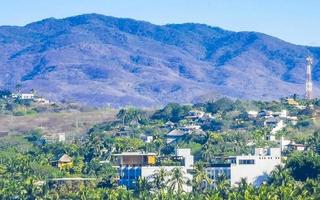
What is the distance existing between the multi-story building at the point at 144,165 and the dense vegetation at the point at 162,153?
140 centimetres

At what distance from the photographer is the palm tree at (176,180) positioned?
107750 mm

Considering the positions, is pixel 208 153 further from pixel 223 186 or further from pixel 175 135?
pixel 223 186

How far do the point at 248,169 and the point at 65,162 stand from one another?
21.5m

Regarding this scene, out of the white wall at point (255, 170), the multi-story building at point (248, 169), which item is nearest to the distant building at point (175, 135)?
the multi-story building at point (248, 169)

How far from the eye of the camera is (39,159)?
5281 inches

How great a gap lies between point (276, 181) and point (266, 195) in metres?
12.8

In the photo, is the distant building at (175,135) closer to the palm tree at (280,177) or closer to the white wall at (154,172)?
the white wall at (154,172)

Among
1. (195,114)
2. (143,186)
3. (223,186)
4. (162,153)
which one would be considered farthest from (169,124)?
(223,186)

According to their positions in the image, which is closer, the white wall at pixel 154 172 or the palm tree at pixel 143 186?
the palm tree at pixel 143 186

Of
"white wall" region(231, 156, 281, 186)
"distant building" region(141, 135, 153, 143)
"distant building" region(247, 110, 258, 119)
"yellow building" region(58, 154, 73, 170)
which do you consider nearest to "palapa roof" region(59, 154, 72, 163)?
"yellow building" region(58, 154, 73, 170)

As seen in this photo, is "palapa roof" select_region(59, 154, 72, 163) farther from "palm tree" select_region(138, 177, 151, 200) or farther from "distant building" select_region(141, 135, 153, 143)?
"palm tree" select_region(138, 177, 151, 200)

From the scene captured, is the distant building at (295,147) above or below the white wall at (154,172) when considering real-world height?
above

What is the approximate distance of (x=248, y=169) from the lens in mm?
118250

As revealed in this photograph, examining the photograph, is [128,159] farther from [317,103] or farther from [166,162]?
[317,103]
